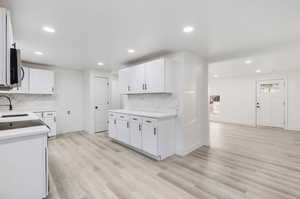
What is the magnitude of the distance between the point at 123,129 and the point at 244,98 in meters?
6.23

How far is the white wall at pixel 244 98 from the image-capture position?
5.67 m

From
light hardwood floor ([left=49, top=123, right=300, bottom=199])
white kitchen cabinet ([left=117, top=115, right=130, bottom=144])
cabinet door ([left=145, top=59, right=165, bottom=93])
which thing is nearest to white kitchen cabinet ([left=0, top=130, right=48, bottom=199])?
light hardwood floor ([left=49, top=123, right=300, bottom=199])

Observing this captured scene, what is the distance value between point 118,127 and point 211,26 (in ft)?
10.4

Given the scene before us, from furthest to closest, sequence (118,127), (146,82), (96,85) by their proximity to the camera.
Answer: (96,85), (118,127), (146,82)

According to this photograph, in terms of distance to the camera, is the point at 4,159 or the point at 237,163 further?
the point at 237,163

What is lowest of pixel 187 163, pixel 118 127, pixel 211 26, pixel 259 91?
pixel 187 163

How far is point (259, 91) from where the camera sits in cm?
649

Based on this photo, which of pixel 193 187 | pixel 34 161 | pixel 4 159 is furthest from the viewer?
pixel 193 187

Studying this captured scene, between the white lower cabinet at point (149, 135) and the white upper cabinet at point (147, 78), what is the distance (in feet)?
2.38

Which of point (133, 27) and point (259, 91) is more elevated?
point (133, 27)

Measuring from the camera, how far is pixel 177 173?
97.1 inches

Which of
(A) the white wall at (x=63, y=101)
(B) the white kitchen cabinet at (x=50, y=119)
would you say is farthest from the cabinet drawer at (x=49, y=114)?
(A) the white wall at (x=63, y=101)

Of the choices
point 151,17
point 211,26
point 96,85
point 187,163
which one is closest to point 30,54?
point 96,85

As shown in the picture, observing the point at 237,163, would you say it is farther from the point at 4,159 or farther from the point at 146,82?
the point at 4,159
